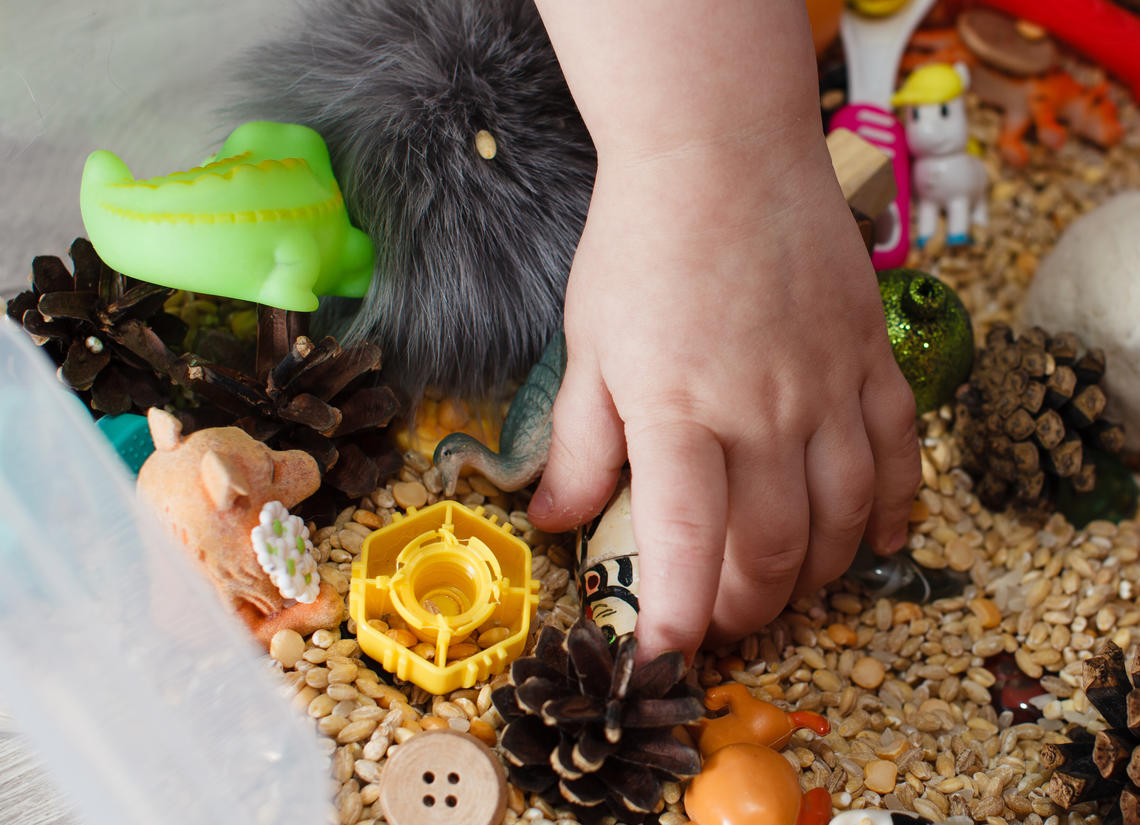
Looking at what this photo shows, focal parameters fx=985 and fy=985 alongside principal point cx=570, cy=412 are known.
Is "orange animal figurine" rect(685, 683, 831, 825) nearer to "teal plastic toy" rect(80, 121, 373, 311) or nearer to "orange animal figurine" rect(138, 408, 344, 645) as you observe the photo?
"orange animal figurine" rect(138, 408, 344, 645)

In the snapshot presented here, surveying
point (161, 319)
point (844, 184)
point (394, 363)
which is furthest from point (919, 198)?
point (161, 319)

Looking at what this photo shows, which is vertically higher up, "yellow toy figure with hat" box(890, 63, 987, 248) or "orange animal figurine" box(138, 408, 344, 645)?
"orange animal figurine" box(138, 408, 344, 645)

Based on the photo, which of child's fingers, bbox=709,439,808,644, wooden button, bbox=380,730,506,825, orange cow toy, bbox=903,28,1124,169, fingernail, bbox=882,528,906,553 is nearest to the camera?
wooden button, bbox=380,730,506,825

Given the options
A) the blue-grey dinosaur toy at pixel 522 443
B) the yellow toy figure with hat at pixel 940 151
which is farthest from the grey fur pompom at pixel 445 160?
the yellow toy figure with hat at pixel 940 151

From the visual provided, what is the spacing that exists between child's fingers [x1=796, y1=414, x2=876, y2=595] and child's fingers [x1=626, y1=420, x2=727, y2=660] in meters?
0.10

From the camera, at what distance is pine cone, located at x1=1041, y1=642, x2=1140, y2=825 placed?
0.60 meters

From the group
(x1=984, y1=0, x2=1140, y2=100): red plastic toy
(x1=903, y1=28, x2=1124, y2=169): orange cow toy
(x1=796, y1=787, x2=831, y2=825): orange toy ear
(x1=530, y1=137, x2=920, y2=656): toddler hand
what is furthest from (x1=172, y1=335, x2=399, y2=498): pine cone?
(x1=984, y1=0, x2=1140, y2=100): red plastic toy

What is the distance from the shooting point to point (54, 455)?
531 millimetres

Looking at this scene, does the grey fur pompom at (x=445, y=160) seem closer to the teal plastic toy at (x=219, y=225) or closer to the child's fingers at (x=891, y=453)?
the teal plastic toy at (x=219, y=225)

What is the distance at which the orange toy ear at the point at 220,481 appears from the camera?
568mm

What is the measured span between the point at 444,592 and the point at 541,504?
0.32 feet

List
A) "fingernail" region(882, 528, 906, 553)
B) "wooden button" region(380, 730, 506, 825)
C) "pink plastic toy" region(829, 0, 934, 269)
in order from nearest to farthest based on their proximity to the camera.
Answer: "wooden button" region(380, 730, 506, 825) → "fingernail" region(882, 528, 906, 553) → "pink plastic toy" region(829, 0, 934, 269)

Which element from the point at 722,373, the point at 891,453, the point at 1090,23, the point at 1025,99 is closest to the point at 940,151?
the point at 1025,99

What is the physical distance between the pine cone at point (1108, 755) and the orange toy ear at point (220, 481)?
54cm
